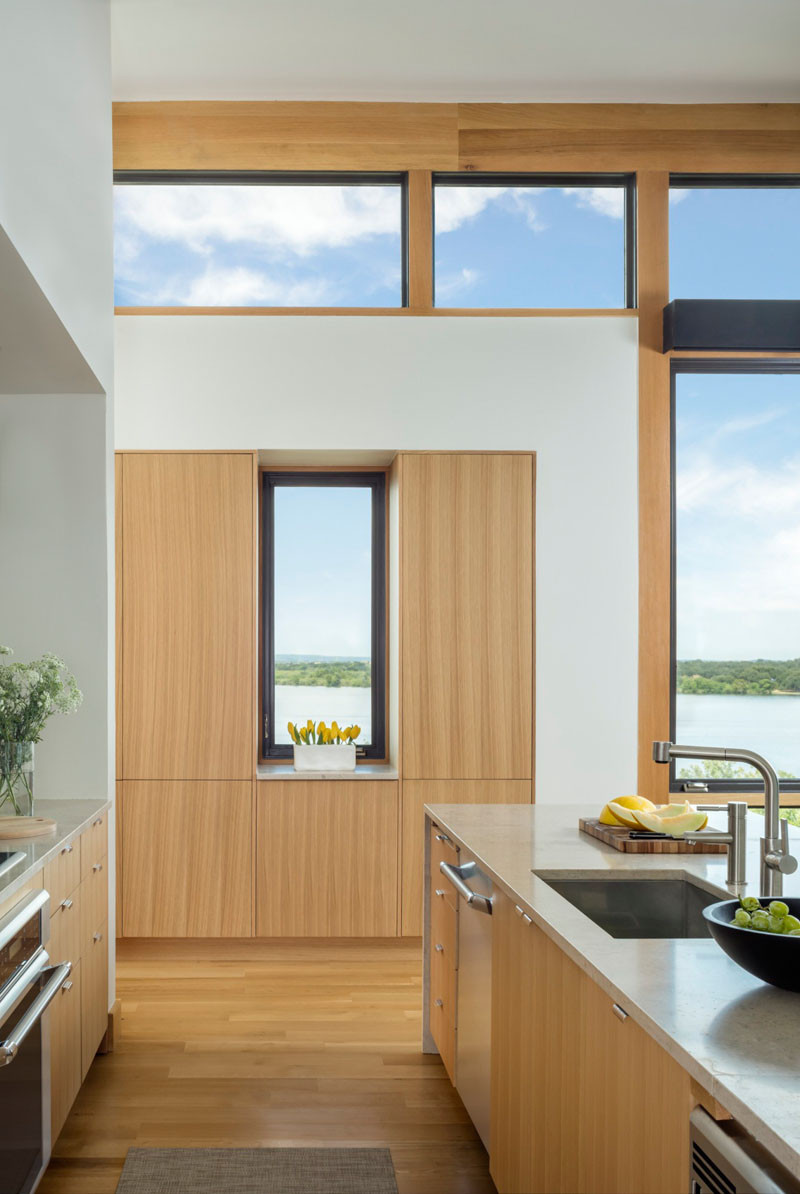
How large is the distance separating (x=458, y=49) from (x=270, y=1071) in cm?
409

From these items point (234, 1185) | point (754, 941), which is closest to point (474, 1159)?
point (234, 1185)

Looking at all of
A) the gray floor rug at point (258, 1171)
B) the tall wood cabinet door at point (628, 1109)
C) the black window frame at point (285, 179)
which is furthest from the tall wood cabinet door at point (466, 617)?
the tall wood cabinet door at point (628, 1109)

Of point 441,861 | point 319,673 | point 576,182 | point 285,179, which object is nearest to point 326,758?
point 319,673

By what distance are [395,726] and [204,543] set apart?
4.02 ft

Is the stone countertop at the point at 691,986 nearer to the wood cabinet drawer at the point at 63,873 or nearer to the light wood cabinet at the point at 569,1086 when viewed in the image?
the light wood cabinet at the point at 569,1086

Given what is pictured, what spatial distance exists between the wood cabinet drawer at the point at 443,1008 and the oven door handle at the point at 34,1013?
1.12 metres

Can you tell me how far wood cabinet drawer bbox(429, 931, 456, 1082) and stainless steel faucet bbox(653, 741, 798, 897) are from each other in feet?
3.34

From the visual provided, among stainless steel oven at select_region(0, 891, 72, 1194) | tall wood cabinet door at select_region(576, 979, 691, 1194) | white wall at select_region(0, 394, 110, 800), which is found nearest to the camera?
tall wood cabinet door at select_region(576, 979, 691, 1194)

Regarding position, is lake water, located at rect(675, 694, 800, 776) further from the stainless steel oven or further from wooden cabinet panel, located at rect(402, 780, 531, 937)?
the stainless steel oven

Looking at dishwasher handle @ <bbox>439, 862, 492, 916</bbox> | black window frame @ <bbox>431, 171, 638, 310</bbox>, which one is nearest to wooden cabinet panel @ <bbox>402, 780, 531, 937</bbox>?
dishwasher handle @ <bbox>439, 862, 492, 916</bbox>

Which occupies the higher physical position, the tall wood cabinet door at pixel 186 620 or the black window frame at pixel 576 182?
the black window frame at pixel 576 182

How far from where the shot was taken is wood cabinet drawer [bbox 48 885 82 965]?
2574 mm

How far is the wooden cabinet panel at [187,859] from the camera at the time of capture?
4.41m

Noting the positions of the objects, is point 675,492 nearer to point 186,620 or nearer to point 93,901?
point 186,620
